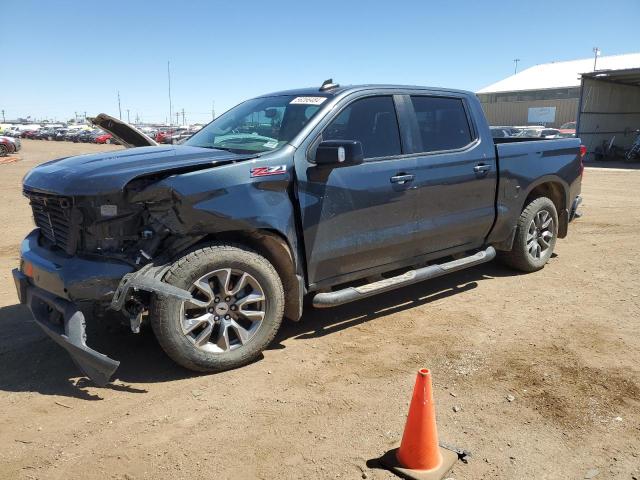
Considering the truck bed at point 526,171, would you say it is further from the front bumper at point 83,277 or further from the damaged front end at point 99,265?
the front bumper at point 83,277

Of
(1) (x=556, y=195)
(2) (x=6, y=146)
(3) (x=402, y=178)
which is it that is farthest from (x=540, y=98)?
(3) (x=402, y=178)

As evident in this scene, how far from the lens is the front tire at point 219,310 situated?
349cm

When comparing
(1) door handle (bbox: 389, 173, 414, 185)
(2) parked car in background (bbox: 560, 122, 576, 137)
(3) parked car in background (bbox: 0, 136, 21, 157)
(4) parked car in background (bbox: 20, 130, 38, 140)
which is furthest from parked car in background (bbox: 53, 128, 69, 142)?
(1) door handle (bbox: 389, 173, 414, 185)

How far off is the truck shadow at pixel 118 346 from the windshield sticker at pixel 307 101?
1.92m

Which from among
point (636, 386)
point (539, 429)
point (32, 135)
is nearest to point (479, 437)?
point (539, 429)

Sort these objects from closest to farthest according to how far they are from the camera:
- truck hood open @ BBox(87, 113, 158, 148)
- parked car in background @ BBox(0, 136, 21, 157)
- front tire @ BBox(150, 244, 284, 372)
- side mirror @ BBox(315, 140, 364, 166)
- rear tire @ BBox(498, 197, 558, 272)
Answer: front tire @ BBox(150, 244, 284, 372) < side mirror @ BBox(315, 140, 364, 166) < truck hood open @ BBox(87, 113, 158, 148) < rear tire @ BBox(498, 197, 558, 272) < parked car in background @ BBox(0, 136, 21, 157)

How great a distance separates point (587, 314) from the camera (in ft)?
16.1

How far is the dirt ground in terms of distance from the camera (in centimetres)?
281

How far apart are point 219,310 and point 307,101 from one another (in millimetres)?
1897

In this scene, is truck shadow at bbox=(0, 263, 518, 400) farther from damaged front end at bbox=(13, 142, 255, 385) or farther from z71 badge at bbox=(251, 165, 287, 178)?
z71 badge at bbox=(251, 165, 287, 178)

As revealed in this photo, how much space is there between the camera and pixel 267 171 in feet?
12.4

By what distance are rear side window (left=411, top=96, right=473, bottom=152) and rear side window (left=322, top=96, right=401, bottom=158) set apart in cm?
32

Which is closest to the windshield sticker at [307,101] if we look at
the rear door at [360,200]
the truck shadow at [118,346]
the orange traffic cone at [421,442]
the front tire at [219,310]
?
the rear door at [360,200]

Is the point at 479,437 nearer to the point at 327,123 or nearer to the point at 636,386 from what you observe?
the point at 636,386
